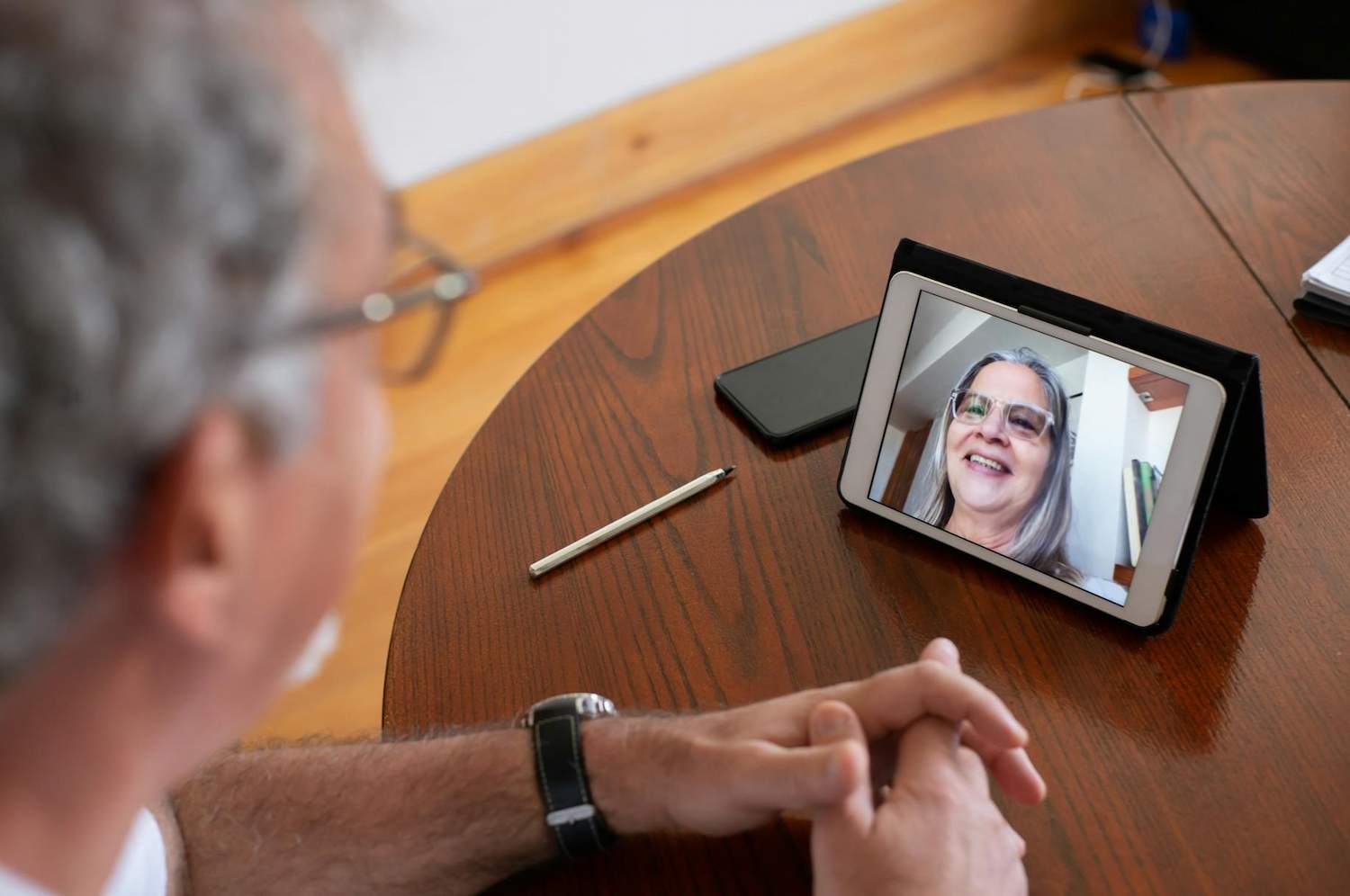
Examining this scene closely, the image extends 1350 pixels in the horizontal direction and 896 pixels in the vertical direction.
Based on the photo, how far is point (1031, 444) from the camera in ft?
3.11

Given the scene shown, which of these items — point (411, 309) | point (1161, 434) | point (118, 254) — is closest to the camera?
point (118, 254)

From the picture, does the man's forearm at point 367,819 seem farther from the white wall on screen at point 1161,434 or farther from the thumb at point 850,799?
the white wall on screen at point 1161,434

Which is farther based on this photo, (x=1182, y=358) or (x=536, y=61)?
(x=536, y=61)

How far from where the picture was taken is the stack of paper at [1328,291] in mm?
1141

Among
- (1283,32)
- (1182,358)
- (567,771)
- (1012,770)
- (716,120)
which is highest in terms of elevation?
(716,120)

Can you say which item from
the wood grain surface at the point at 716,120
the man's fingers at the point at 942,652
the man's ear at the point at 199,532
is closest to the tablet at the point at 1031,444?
the man's fingers at the point at 942,652

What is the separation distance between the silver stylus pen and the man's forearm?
6.1 inches

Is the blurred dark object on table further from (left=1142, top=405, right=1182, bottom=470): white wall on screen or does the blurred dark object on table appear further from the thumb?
the thumb

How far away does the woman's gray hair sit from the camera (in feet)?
3.08

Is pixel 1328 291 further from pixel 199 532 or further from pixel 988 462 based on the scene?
pixel 199 532

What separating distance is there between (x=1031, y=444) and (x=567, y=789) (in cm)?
43

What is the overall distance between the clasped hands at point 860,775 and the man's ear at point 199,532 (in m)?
0.37

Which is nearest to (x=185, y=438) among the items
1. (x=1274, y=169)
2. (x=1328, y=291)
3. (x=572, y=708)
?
(x=572, y=708)

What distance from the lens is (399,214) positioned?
2.28 feet
